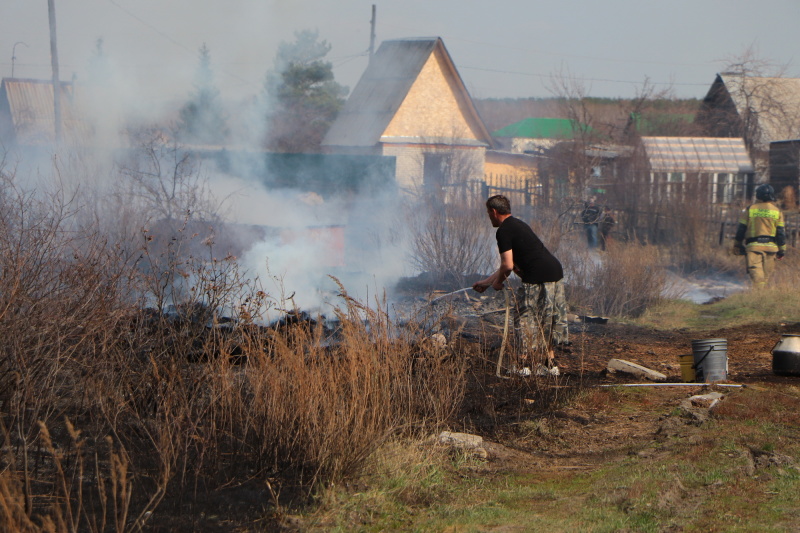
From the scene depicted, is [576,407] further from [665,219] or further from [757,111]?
[757,111]

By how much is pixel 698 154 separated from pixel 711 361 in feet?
66.1

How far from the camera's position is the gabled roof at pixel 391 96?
26.3 m

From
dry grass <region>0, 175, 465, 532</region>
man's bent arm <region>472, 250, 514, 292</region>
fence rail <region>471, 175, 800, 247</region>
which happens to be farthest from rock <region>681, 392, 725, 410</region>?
fence rail <region>471, 175, 800, 247</region>

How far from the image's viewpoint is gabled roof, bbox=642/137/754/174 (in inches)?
902

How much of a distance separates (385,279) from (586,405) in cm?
748

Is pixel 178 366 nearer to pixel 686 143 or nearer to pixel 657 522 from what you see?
pixel 657 522

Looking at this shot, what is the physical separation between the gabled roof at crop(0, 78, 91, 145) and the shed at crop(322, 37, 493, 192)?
861 cm

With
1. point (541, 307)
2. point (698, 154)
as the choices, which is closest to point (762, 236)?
point (541, 307)

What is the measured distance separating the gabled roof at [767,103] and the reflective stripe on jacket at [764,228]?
16.3m

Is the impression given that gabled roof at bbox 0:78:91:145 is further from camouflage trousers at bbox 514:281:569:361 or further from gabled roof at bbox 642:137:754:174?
gabled roof at bbox 642:137:754:174

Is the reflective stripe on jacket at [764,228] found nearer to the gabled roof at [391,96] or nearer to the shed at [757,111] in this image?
the gabled roof at [391,96]

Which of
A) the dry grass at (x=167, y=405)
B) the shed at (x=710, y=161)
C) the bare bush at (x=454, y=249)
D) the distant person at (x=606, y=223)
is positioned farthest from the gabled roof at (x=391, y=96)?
the dry grass at (x=167, y=405)

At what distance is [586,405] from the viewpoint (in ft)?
19.6

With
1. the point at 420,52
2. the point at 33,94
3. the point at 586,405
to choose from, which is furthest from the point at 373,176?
the point at 586,405
